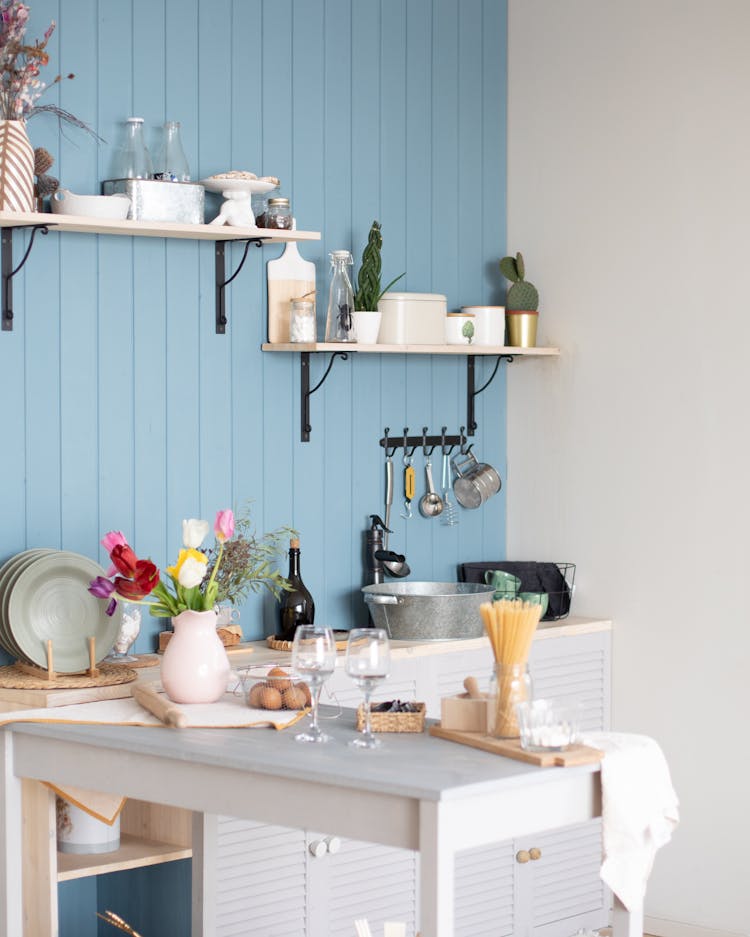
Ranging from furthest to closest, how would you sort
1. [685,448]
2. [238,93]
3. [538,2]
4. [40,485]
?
[538,2] → [685,448] → [238,93] → [40,485]

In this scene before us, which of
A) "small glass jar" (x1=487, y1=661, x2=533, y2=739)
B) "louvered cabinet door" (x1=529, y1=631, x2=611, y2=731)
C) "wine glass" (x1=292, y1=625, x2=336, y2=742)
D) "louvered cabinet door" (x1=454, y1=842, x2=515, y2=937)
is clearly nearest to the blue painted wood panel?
"louvered cabinet door" (x1=529, y1=631, x2=611, y2=731)

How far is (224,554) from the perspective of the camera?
363cm

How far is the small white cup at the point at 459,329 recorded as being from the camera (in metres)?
4.28

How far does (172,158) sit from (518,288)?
1.27 m

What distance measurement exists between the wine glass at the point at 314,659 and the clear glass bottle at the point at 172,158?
1.45m

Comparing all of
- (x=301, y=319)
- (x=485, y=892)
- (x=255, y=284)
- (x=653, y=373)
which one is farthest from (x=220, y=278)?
(x=485, y=892)

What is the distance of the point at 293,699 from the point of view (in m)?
2.87

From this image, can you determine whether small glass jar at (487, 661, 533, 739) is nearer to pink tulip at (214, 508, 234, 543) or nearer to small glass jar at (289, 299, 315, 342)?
pink tulip at (214, 508, 234, 543)

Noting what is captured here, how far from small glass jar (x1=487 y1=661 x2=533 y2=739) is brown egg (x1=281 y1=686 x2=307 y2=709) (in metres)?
0.46

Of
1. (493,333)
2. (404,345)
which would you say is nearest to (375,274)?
(404,345)

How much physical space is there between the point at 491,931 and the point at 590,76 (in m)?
2.47

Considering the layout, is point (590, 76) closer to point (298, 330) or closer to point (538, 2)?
point (538, 2)

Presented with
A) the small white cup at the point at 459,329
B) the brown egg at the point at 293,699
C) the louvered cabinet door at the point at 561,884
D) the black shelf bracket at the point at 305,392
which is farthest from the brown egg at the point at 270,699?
the small white cup at the point at 459,329

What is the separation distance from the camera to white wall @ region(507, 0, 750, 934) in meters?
4.04
